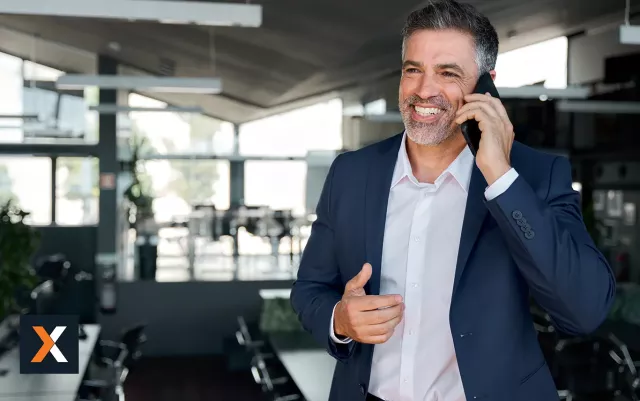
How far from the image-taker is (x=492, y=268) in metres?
1.36

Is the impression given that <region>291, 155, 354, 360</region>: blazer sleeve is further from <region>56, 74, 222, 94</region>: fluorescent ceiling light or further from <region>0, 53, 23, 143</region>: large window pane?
<region>0, 53, 23, 143</region>: large window pane

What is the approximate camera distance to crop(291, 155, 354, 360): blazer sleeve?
4.77ft

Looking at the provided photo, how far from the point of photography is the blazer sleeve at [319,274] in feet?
4.77

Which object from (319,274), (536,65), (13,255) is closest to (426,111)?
(319,274)

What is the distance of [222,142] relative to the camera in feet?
26.6

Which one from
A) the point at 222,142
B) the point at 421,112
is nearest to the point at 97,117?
the point at 222,142

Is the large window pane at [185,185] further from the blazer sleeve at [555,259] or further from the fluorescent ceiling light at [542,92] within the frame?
the blazer sleeve at [555,259]

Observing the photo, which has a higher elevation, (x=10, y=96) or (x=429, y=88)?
(x=10, y=96)

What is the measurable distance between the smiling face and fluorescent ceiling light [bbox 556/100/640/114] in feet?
20.1

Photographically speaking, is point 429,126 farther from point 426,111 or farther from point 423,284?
point 423,284

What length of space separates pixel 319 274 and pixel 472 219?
305mm

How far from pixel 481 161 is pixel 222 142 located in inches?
274

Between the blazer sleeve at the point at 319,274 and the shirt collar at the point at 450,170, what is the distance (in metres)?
0.11

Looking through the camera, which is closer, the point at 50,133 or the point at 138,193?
the point at 50,133
